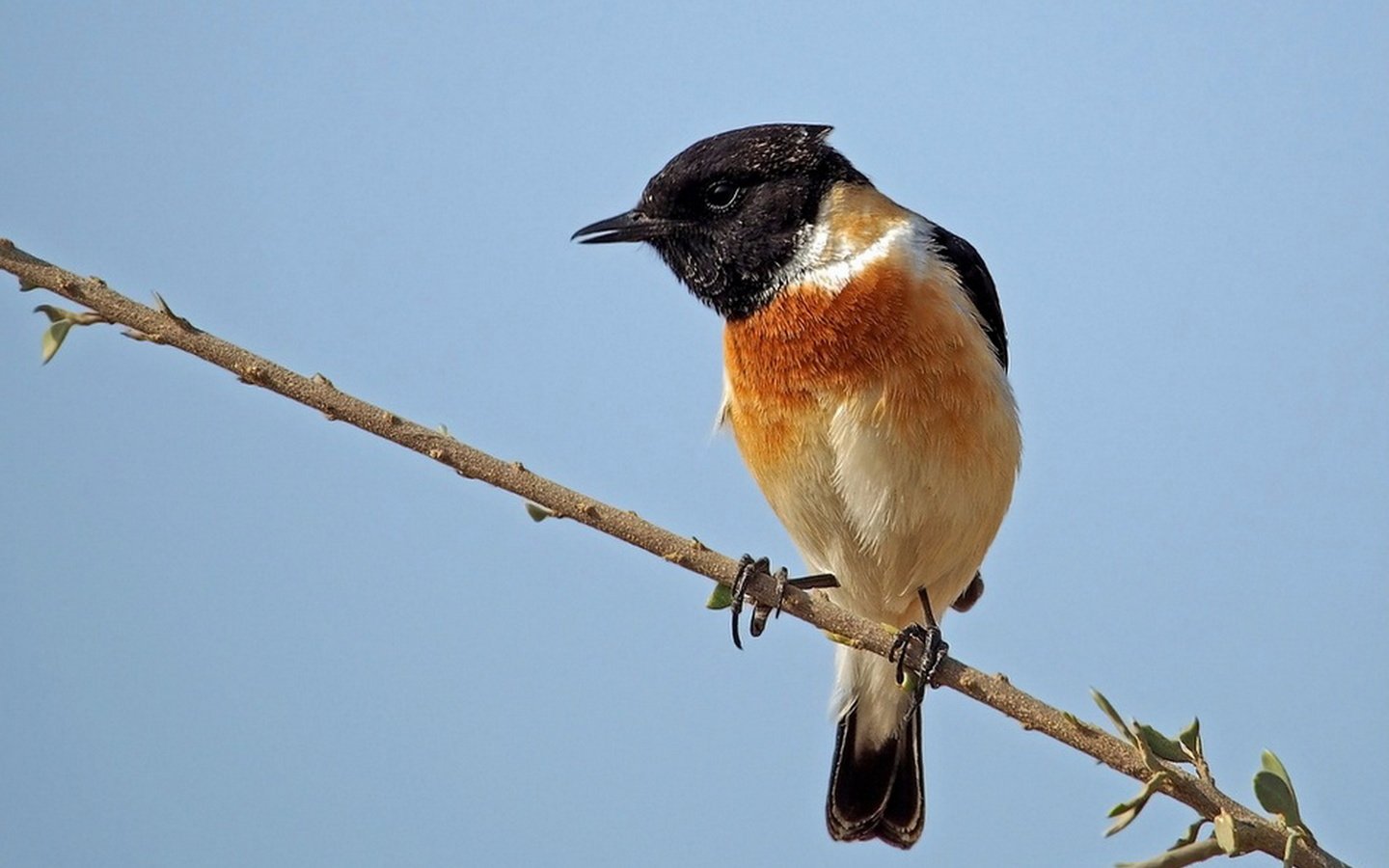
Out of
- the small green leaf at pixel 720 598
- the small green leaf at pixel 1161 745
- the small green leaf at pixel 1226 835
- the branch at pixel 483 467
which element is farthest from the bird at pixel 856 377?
the small green leaf at pixel 1226 835

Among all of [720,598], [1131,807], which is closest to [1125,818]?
[1131,807]

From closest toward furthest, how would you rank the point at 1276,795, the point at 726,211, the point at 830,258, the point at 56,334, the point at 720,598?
the point at 1276,795 < the point at 56,334 < the point at 720,598 < the point at 830,258 < the point at 726,211

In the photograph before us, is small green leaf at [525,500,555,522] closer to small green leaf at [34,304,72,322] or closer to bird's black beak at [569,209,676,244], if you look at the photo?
small green leaf at [34,304,72,322]

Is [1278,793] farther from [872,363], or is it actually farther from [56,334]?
[56,334]

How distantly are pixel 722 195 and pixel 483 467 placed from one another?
2.04 meters

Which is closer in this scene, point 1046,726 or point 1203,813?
point 1203,813

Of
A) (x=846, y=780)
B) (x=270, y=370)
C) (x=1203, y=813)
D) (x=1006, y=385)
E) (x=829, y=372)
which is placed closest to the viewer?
(x=1203, y=813)

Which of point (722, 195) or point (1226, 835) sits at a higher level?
point (722, 195)

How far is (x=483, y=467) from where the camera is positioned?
111 inches

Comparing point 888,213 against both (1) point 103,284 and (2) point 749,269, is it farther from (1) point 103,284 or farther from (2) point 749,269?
(1) point 103,284

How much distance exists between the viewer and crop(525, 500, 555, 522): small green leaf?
2.86m

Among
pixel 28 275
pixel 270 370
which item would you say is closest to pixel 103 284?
pixel 28 275

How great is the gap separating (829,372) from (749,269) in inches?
21.3

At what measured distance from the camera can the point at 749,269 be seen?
15.0 feet
